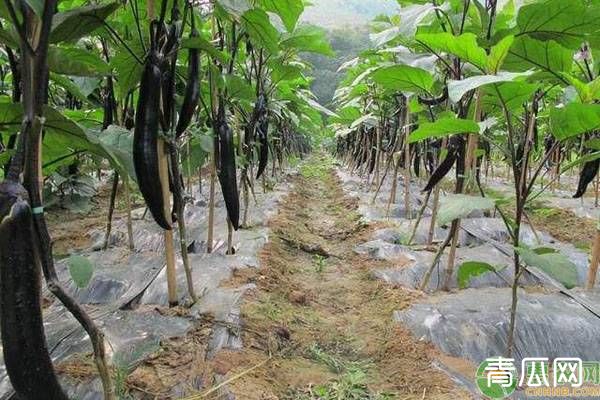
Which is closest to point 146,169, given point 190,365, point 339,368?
point 190,365

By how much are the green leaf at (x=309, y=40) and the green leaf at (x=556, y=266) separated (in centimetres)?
183

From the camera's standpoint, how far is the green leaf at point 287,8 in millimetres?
1801

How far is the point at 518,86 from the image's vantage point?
1541 mm

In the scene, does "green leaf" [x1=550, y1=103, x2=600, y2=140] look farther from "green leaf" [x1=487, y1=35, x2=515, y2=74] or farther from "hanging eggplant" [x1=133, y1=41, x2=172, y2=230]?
"hanging eggplant" [x1=133, y1=41, x2=172, y2=230]

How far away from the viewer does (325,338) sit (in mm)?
2562

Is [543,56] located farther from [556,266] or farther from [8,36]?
[8,36]

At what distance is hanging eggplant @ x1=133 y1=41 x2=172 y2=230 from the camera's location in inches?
54.4

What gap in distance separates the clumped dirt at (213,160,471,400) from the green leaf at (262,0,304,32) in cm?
137

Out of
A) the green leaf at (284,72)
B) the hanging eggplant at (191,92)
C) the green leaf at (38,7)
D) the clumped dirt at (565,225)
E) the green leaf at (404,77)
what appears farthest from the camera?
the clumped dirt at (565,225)

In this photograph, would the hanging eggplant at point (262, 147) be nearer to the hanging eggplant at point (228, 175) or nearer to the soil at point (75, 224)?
the hanging eggplant at point (228, 175)

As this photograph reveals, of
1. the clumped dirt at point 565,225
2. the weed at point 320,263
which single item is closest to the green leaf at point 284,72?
the weed at point 320,263

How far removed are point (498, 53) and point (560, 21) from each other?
1.64ft

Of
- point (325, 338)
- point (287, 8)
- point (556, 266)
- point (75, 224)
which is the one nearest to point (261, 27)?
point (287, 8)

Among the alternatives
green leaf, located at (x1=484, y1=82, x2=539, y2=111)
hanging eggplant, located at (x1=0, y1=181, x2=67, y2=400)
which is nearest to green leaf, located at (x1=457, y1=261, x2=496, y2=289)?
green leaf, located at (x1=484, y1=82, x2=539, y2=111)
